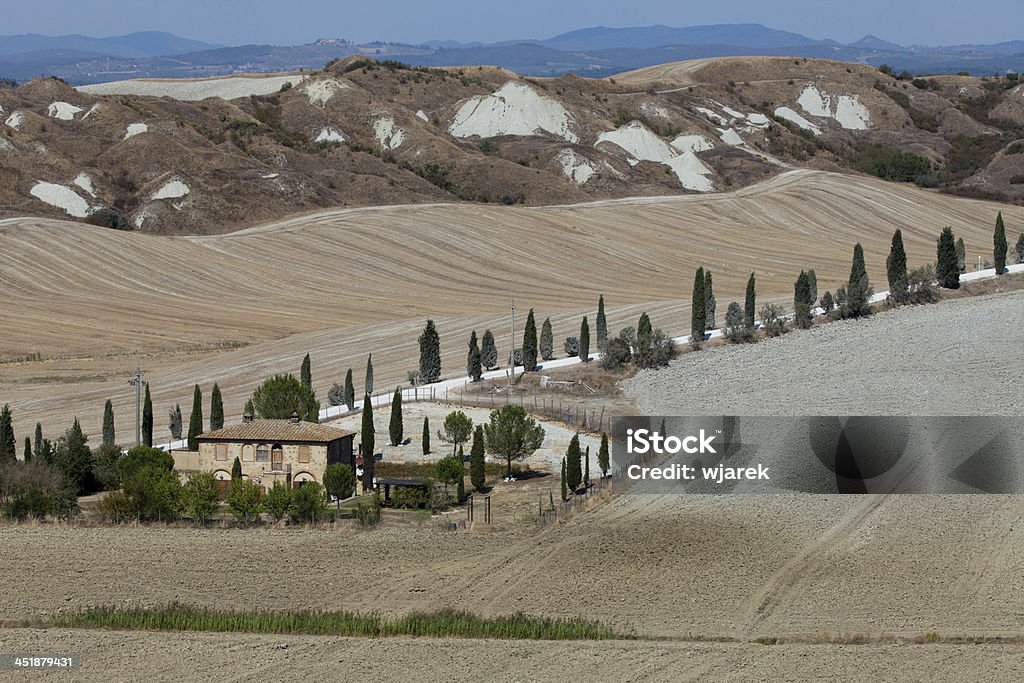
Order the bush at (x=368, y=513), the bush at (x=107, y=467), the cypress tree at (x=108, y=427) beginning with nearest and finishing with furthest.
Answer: the bush at (x=368, y=513)
the bush at (x=107, y=467)
the cypress tree at (x=108, y=427)

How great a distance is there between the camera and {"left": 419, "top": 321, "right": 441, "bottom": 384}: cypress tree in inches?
2768

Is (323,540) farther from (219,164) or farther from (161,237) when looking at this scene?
(219,164)

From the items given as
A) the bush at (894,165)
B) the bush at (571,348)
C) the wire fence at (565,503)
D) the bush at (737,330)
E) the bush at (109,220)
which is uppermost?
the bush at (894,165)

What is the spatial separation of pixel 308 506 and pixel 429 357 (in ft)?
80.3

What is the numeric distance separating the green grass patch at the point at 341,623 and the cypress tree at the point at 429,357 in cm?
3445

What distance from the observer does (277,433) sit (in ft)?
175

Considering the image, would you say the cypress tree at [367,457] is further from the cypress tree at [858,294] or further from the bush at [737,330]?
the cypress tree at [858,294]

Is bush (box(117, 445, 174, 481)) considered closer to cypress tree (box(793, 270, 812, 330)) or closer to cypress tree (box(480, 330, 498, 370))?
cypress tree (box(480, 330, 498, 370))

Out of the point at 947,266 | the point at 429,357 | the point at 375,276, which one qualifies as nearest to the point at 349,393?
the point at 429,357

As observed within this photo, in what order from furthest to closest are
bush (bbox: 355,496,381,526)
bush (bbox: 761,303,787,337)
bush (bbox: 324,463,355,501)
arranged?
bush (bbox: 761,303,787,337) < bush (bbox: 324,463,355,501) < bush (bbox: 355,496,381,526)

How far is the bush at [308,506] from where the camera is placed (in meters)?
46.3

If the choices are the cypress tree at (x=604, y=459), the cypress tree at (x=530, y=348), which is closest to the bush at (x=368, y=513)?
the cypress tree at (x=604, y=459)

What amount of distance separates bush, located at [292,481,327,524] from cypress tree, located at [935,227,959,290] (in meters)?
47.4

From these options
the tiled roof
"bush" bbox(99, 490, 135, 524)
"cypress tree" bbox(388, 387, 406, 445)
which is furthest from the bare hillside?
"bush" bbox(99, 490, 135, 524)
